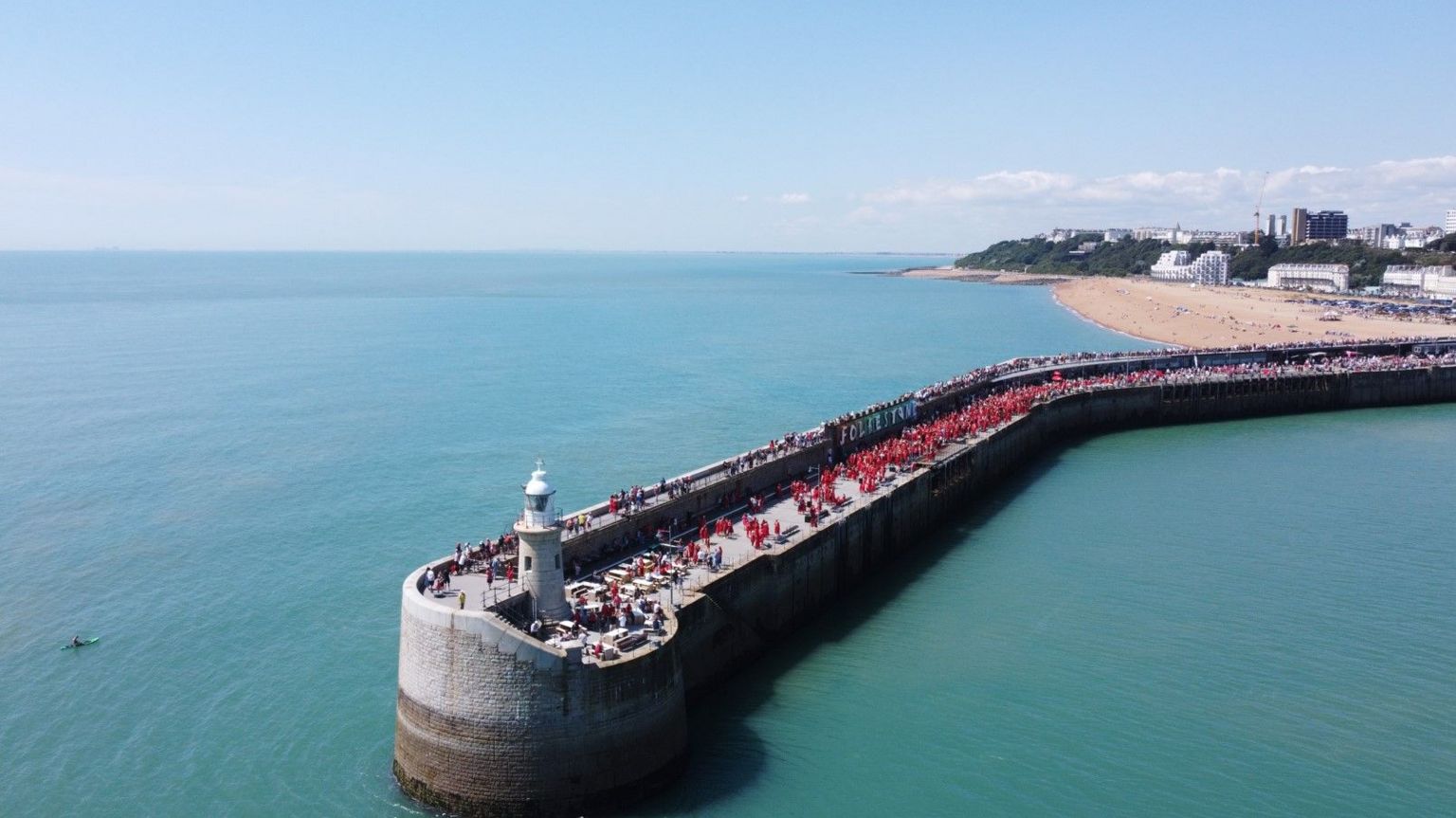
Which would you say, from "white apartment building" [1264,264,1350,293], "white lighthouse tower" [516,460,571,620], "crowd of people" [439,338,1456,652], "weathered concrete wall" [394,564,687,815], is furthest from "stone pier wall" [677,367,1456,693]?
"white apartment building" [1264,264,1350,293]

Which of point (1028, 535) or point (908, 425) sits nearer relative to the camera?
point (1028, 535)

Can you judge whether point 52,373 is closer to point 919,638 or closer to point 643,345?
point 643,345

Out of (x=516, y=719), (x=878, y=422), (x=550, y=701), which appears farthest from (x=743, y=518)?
(x=878, y=422)

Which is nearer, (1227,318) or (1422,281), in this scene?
(1227,318)

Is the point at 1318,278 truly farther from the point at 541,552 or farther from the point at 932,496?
the point at 541,552

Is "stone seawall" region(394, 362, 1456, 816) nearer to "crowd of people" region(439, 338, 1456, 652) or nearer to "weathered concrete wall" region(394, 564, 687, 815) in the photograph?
"weathered concrete wall" region(394, 564, 687, 815)

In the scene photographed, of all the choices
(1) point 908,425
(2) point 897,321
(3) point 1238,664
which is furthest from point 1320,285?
(3) point 1238,664
